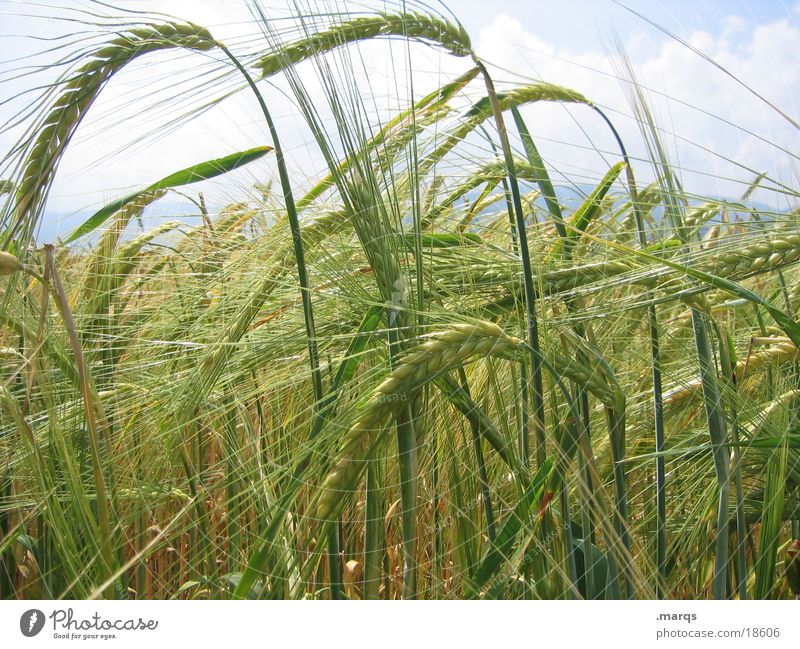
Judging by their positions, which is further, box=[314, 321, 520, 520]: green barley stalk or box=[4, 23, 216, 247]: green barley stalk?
box=[4, 23, 216, 247]: green barley stalk

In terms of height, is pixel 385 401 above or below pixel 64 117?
below

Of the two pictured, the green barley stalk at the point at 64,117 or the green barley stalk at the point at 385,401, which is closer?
the green barley stalk at the point at 385,401

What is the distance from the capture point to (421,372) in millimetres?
550

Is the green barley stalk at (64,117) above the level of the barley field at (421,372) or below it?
above

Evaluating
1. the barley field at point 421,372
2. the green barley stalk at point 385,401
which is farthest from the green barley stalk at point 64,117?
the green barley stalk at point 385,401

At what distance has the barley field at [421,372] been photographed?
0.62 meters

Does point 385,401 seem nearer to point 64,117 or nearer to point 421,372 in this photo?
point 421,372

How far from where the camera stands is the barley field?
24.3 inches

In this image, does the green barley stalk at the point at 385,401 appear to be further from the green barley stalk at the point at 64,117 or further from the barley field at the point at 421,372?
the green barley stalk at the point at 64,117

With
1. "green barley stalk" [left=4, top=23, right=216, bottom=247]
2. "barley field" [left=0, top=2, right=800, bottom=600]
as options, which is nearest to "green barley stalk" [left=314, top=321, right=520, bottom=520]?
"barley field" [left=0, top=2, right=800, bottom=600]

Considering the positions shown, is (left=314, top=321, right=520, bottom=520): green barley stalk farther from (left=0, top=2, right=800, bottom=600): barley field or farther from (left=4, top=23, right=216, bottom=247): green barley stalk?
(left=4, top=23, right=216, bottom=247): green barley stalk

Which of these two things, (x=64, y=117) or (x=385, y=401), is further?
(x=64, y=117)

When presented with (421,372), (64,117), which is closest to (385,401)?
(421,372)
